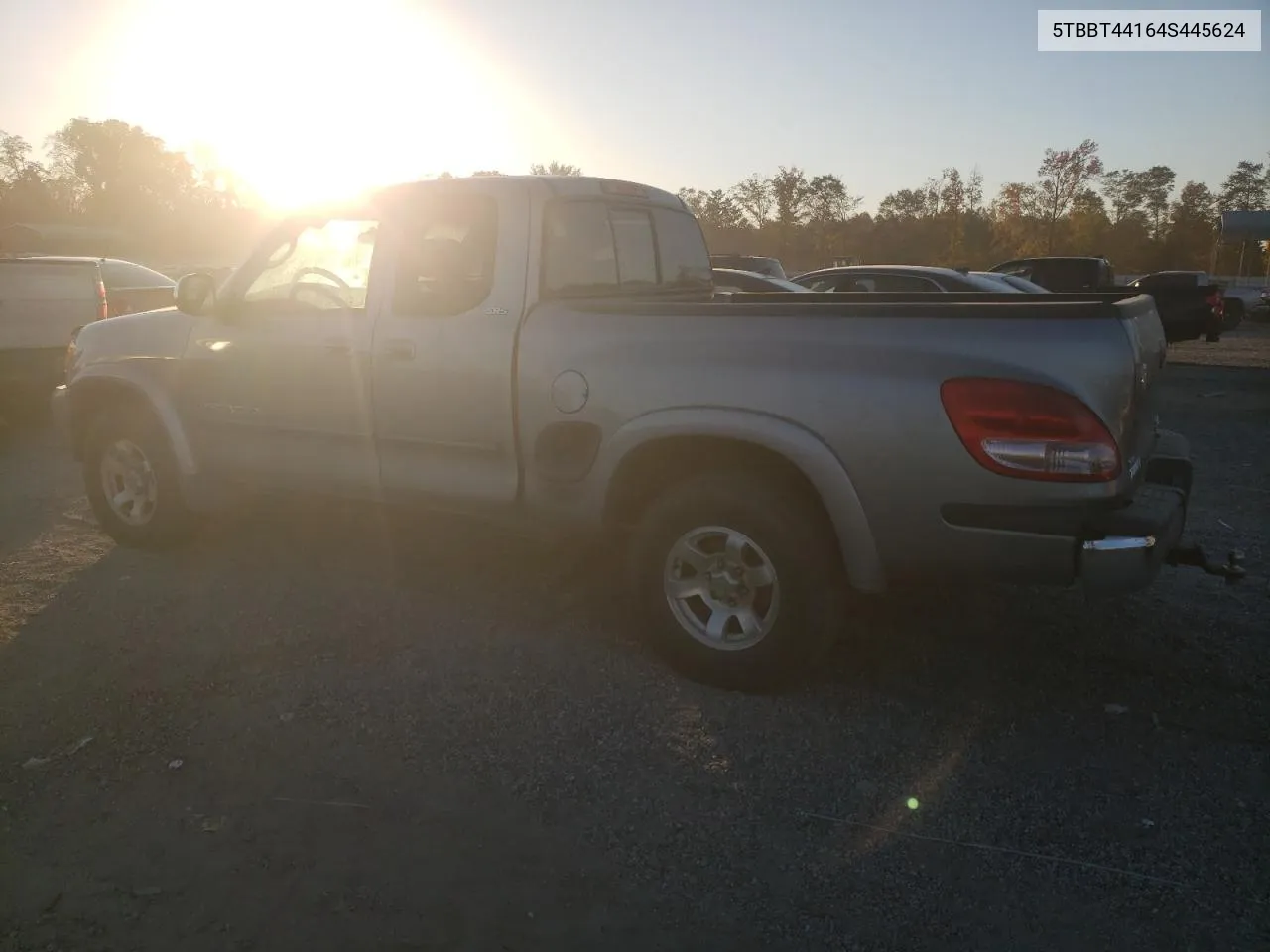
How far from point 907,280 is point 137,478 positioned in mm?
9293

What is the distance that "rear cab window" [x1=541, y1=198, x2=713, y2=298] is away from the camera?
4406mm

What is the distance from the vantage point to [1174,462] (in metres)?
3.91

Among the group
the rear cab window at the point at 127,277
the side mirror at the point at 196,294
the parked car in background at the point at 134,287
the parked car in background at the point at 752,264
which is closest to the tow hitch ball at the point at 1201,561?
the side mirror at the point at 196,294

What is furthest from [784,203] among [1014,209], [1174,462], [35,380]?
[1174,462]

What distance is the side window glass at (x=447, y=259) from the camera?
442cm

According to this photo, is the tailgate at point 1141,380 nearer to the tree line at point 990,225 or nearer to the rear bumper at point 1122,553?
the rear bumper at point 1122,553

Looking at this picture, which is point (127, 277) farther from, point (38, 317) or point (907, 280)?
point (907, 280)

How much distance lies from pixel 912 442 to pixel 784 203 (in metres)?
69.4

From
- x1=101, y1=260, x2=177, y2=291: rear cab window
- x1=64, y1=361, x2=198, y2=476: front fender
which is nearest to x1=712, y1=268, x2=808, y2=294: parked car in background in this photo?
x1=64, y1=361, x2=198, y2=476: front fender

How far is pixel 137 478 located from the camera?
5.69 meters

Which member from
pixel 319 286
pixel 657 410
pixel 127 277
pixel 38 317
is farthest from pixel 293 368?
pixel 127 277

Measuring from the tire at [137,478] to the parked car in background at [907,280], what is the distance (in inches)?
345

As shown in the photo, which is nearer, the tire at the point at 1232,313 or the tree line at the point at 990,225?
the tire at the point at 1232,313

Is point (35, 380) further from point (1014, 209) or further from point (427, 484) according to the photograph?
point (1014, 209)
